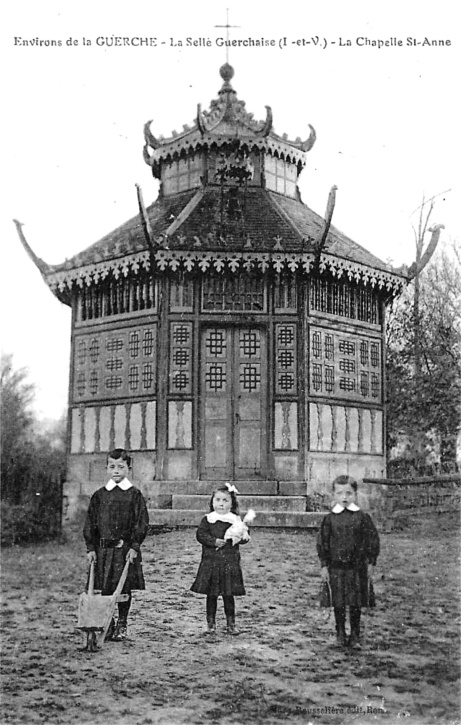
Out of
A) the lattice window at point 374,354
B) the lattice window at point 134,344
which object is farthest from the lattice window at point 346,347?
the lattice window at point 134,344

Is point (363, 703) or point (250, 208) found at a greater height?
point (250, 208)

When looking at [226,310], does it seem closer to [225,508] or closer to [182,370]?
[182,370]

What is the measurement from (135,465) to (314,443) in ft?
10.2

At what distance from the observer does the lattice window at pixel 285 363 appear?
42.2 ft

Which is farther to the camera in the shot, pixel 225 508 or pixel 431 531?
pixel 431 531

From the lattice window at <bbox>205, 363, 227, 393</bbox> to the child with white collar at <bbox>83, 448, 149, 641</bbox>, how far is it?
19.3ft

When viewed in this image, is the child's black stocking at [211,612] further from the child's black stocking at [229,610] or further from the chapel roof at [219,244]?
the chapel roof at [219,244]

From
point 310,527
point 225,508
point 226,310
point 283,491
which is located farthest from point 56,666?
point 226,310

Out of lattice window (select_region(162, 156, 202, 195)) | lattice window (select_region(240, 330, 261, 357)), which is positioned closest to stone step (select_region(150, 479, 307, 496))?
lattice window (select_region(240, 330, 261, 357))

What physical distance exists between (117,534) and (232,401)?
614 cm

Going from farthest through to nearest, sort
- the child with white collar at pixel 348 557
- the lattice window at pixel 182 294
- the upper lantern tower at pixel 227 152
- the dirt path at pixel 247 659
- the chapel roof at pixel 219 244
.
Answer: the upper lantern tower at pixel 227 152 < the lattice window at pixel 182 294 < the chapel roof at pixel 219 244 < the child with white collar at pixel 348 557 < the dirt path at pixel 247 659

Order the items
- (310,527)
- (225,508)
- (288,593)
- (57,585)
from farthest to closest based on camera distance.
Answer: (310,527) < (57,585) < (288,593) < (225,508)

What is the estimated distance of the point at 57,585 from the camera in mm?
9055

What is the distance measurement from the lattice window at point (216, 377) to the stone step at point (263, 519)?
254 centimetres
